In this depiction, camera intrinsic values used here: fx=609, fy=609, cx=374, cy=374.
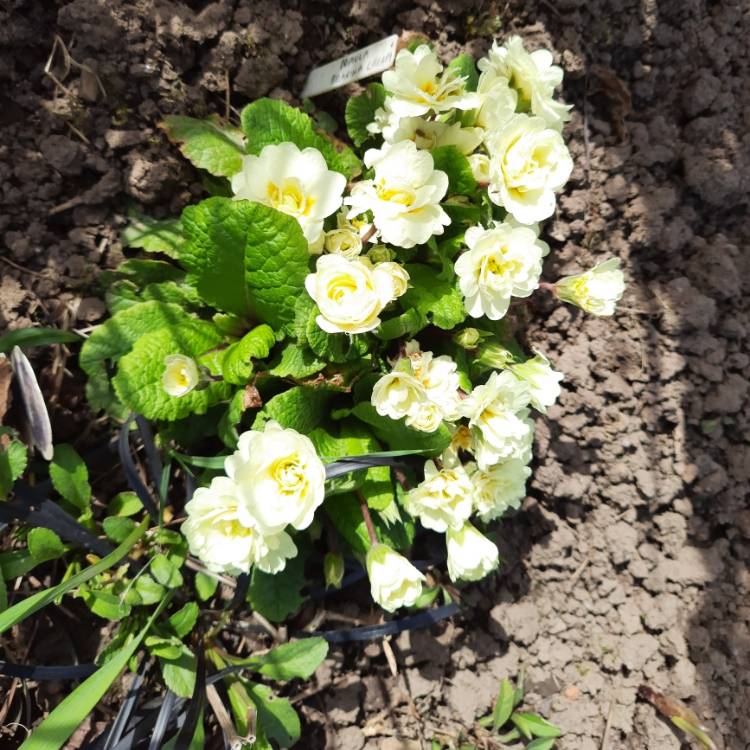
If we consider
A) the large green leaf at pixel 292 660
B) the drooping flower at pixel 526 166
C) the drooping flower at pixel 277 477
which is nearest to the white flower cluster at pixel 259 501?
the drooping flower at pixel 277 477

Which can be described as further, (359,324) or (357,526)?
(357,526)

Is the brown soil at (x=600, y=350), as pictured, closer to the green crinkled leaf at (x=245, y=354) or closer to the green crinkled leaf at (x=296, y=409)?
the green crinkled leaf at (x=245, y=354)

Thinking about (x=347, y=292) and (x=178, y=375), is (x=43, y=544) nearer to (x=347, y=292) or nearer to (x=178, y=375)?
(x=178, y=375)

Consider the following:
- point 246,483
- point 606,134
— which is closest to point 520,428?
point 246,483

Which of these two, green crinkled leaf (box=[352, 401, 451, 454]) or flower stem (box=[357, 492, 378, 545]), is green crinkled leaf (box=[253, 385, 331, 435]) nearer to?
green crinkled leaf (box=[352, 401, 451, 454])

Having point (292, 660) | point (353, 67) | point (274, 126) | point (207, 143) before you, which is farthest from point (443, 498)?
point (353, 67)

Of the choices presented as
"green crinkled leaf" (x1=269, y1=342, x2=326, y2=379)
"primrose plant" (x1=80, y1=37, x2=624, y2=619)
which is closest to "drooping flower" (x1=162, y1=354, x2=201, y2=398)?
"primrose plant" (x1=80, y1=37, x2=624, y2=619)

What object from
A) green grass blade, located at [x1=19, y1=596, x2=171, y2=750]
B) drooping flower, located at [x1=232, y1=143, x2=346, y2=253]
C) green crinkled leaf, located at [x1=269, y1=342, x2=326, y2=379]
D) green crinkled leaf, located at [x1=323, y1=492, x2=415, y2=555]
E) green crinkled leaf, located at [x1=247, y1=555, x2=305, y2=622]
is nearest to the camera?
green grass blade, located at [x1=19, y1=596, x2=171, y2=750]
